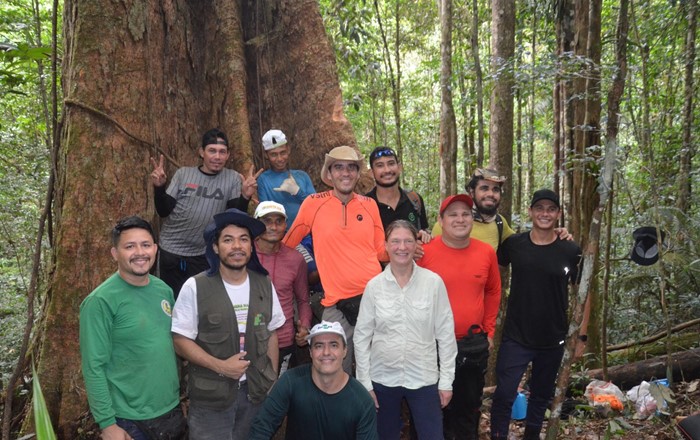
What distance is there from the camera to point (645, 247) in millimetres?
4320

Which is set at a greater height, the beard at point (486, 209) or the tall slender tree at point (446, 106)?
the tall slender tree at point (446, 106)

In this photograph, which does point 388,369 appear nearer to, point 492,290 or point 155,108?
point 492,290

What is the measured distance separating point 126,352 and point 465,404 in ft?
8.37

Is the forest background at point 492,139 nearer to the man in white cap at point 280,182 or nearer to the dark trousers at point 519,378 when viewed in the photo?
the man in white cap at point 280,182

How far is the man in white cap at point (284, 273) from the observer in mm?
3865

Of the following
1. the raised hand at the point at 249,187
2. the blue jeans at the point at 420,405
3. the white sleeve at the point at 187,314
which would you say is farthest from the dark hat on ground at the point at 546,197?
the white sleeve at the point at 187,314

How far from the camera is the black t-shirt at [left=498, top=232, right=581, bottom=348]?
13.4ft

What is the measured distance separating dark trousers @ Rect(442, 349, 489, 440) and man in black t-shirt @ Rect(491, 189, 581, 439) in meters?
0.32

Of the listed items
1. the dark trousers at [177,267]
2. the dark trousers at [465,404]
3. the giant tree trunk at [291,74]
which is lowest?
the dark trousers at [465,404]

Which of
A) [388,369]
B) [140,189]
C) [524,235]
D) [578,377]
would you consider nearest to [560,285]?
[524,235]

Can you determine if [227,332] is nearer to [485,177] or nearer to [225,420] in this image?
[225,420]

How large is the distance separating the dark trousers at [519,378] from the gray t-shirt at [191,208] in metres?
2.67

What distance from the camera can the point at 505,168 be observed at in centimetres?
697

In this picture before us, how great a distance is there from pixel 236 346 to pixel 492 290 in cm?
203
